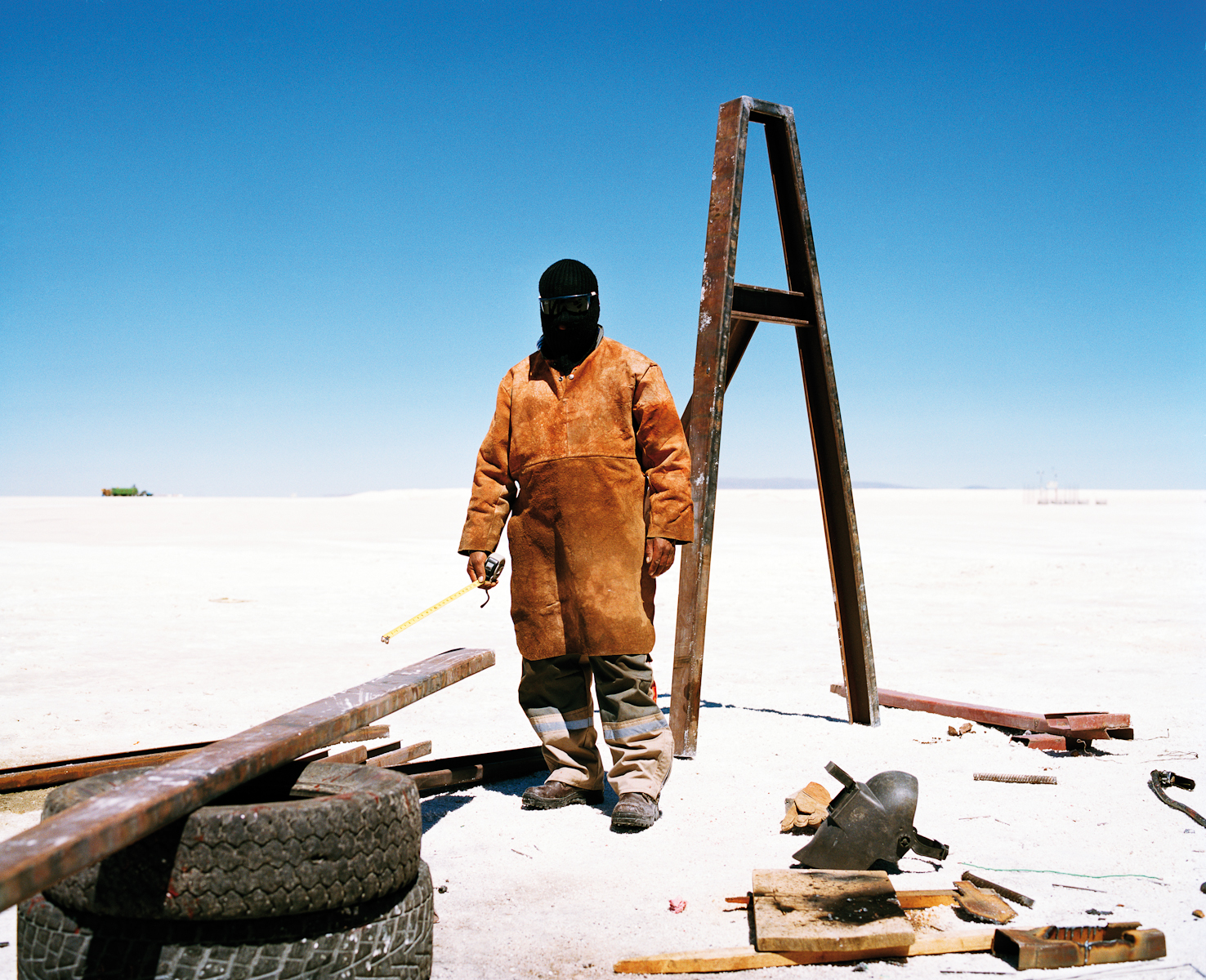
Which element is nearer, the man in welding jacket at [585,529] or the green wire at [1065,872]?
the green wire at [1065,872]

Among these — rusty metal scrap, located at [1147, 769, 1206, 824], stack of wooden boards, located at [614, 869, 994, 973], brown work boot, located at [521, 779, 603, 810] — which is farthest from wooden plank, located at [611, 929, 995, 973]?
rusty metal scrap, located at [1147, 769, 1206, 824]

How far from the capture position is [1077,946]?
265cm

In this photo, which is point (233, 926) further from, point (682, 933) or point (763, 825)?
point (763, 825)

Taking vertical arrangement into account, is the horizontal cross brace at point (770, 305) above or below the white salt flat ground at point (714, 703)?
above

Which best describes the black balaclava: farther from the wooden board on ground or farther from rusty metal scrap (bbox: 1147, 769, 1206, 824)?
rusty metal scrap (bbox: 1147, 769, 1206, 824)

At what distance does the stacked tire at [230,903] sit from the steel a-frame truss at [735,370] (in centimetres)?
287

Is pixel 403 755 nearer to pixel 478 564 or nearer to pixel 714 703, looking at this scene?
pixel 478 564

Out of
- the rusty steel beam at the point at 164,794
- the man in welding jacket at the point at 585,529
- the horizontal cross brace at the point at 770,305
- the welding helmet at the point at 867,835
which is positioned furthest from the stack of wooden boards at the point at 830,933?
the horizontal cross brace at the point at 770,305

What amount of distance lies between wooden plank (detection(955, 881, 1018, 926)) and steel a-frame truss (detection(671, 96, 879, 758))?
202 cm

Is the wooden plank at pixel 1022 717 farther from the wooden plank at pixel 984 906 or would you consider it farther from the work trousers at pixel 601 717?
the wooden plank at pixel 984 906

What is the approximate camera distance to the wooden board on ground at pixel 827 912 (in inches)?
107

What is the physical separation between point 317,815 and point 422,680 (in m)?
1.16

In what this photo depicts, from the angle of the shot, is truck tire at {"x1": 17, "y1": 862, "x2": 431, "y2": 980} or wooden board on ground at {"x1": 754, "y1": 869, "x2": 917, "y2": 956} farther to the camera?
wooden board on ground at {"x1": 754, "y1": 869, "x2": 917, "y2": 956}

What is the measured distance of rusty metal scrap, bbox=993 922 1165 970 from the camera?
8.68 ft
